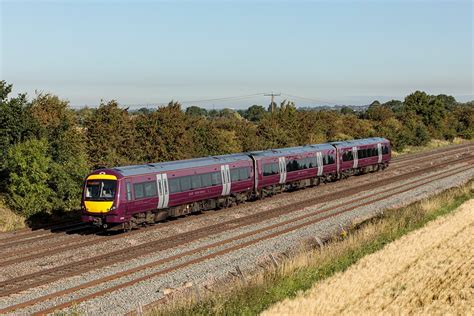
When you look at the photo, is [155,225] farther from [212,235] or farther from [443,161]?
[443,161]

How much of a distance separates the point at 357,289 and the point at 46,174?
1757cm

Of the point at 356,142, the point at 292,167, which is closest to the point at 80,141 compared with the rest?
the point at 292,167

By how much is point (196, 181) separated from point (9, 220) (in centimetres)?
850

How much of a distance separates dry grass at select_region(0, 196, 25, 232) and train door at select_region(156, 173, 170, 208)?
6.36 metres

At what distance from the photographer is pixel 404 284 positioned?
14836 mm

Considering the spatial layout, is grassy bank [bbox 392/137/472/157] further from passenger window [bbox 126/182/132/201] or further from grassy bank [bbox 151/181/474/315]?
passenger window [bbox 126/182/132/201]

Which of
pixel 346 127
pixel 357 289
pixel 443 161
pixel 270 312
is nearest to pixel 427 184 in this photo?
pixel 443 161

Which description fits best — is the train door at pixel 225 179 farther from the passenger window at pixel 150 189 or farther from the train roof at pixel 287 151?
the passenger window at pixel 150 189

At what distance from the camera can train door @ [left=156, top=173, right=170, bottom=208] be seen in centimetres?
2555

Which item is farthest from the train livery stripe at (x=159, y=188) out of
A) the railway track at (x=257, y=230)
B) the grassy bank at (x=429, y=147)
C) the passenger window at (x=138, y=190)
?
the grassy bank at (x=429, y=147)

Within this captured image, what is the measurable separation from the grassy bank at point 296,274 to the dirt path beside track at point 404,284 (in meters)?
0.55

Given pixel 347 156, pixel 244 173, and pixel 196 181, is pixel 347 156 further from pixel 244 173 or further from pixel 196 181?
pixel 196 181

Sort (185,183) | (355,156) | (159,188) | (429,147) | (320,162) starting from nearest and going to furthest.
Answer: (159,188)
(185,183)
(320,162)
(355,156)
(429,147)

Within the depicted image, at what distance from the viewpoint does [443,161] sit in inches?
2287
